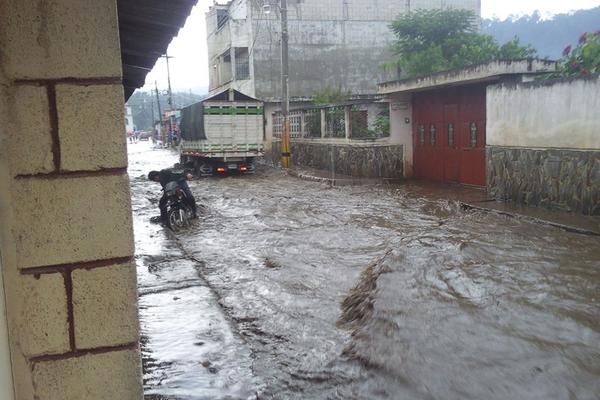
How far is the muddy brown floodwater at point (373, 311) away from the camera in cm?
392

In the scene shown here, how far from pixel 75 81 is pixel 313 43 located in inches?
1171

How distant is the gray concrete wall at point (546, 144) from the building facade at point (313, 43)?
18.7 metres

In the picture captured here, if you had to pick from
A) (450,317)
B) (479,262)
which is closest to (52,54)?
(450,317)

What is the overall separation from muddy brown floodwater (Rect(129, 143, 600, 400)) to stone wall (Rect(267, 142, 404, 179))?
22.4 ft

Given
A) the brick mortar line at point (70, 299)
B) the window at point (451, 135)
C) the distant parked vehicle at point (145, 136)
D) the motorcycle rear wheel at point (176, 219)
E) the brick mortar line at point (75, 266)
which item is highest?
the distant parked vehicle at point (145, 136)

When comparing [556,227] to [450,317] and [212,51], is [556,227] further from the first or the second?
[212,51]

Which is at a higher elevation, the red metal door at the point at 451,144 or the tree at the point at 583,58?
the tree at the point at 583,58

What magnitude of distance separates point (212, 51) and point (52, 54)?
36.2m

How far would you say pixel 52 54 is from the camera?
171cm

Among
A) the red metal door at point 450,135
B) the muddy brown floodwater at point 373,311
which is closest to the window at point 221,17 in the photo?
the red metal door at point 450,135

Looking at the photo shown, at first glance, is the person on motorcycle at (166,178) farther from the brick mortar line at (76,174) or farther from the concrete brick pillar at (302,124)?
the concrete brick pillar at (302,124)

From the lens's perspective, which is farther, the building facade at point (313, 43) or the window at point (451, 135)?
the building facade at point (313, 43)

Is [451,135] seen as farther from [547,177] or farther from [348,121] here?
[348,121]

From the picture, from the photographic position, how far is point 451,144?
14672mm
